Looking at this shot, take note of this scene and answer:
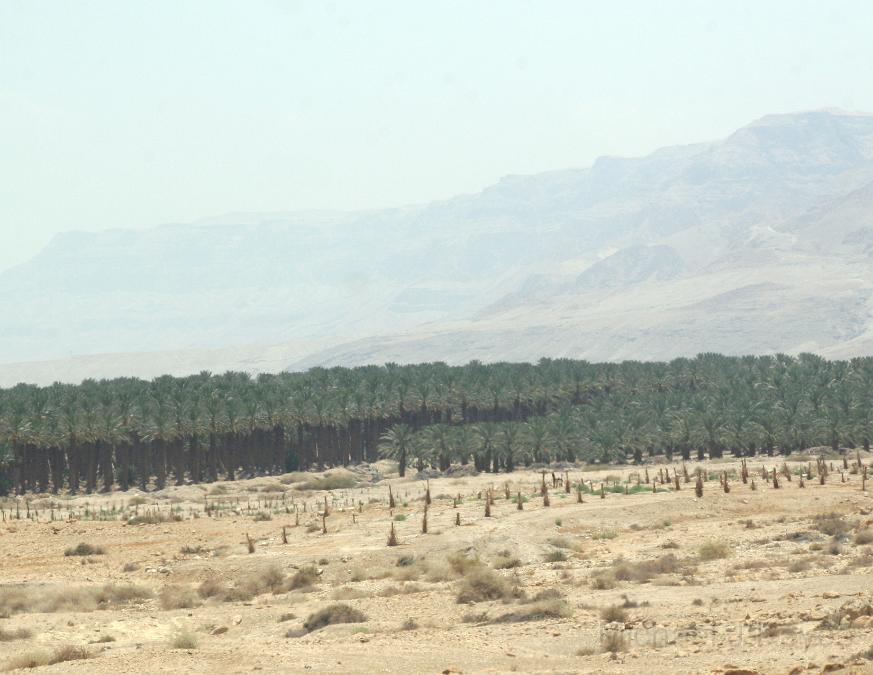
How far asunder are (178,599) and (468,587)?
27.3ft

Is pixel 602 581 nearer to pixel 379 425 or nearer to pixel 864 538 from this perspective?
pixel 864 538

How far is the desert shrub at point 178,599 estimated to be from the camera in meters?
35.0

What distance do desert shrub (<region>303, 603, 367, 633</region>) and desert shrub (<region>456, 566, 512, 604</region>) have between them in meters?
2.94

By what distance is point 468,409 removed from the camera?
423ft

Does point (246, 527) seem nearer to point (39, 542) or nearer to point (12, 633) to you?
point (39, 542)

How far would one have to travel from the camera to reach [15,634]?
1200 inches

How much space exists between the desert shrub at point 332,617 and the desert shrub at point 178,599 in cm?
569

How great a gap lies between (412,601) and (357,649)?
6.29 meters

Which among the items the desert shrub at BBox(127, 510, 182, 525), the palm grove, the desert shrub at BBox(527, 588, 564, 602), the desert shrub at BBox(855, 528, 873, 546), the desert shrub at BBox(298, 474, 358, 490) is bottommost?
the desert shrub at BBox(527, 588, 564, 602)

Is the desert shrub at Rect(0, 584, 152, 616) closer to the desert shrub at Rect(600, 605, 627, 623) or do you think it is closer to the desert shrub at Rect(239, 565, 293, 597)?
the desert shrub at Rect(239, 565, 293, 597)

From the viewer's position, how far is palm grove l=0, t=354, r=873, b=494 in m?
95.7

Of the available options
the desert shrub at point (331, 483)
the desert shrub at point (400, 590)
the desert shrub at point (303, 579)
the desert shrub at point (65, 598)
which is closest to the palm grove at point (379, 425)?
the desert shrub at point (331, 483)

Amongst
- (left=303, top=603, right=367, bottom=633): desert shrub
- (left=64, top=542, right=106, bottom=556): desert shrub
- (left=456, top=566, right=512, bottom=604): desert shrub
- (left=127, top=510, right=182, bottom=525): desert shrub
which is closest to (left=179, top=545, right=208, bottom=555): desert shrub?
(left=64, top=542, right=106, bottom=556): desert shrub

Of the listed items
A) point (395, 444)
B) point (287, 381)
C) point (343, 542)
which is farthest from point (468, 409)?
point (343, 542)
